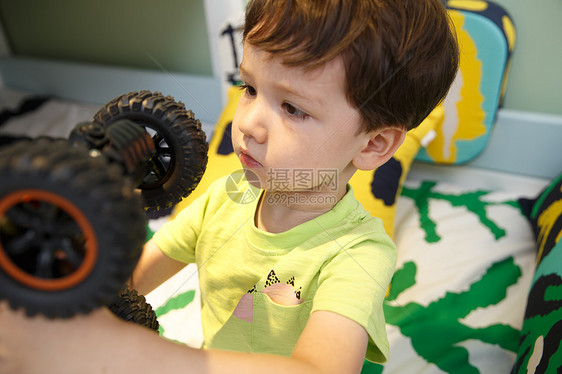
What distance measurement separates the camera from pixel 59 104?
1.39 meters

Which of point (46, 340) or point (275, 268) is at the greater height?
point (46, 340)

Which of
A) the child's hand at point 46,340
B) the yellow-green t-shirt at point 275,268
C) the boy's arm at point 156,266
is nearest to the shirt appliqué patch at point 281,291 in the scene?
the yellow-green t-shirt at point 275,268

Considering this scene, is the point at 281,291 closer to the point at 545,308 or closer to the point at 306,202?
the point at 306,202

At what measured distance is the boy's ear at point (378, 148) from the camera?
17.6 inches

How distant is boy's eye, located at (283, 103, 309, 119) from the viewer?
0.38 metres

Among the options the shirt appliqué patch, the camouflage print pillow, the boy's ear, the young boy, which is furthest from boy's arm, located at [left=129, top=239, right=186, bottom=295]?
the camouflage print pillow

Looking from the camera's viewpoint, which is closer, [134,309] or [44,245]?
[44,245]

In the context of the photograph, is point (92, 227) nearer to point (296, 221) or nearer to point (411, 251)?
point (296, 221)

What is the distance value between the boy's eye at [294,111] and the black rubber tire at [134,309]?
0.20 m

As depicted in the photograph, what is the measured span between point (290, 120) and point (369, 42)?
9 centimetres

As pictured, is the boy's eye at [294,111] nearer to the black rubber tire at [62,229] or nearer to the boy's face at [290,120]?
the boy's face at [290,120]

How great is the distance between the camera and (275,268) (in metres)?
0.45

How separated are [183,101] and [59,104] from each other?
122cm

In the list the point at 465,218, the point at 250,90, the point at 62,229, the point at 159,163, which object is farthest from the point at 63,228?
the point at 465,218
